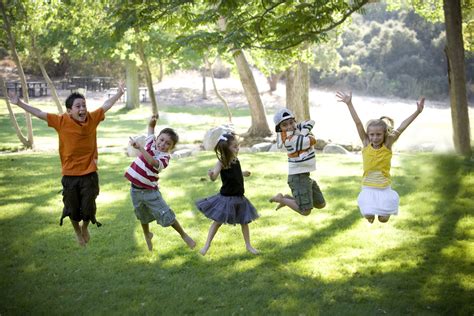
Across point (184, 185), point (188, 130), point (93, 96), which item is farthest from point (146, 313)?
point (93, 96)

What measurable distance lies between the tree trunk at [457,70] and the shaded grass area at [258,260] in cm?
69

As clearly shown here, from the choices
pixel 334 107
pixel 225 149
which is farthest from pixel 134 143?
pixel 334 107

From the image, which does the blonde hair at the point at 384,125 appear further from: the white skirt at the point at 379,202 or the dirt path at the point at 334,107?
the dirt path at the point at 334,107

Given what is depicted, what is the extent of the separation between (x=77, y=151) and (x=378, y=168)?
10.1 ft

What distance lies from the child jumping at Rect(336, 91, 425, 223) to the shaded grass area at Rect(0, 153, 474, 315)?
856 mm

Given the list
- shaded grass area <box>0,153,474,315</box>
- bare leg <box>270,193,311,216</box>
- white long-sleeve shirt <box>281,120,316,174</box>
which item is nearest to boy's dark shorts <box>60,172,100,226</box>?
shaded grass area <box>0,153,474,315</box>

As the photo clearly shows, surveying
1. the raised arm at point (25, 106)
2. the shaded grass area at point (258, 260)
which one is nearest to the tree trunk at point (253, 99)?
the shaded grass area at point (258, 260)

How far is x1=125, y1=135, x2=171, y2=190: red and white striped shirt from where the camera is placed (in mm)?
5746

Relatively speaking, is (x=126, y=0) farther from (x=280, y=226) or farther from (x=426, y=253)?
(x=426, y=253)

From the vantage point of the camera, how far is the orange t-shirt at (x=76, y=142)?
562 cm

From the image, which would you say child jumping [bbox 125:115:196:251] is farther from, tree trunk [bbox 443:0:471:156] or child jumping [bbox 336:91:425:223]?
tree trunk [bbox 443:0:471:156]

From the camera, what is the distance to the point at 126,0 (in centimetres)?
824

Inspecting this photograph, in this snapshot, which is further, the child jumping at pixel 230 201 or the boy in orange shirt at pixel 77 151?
the child jumping at pixel 230 201

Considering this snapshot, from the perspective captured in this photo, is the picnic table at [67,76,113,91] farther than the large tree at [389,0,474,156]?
Yes
